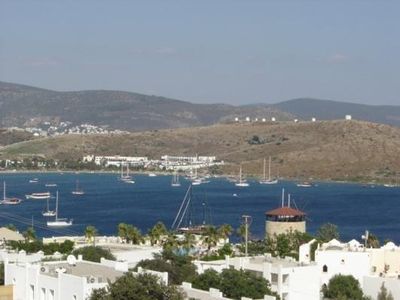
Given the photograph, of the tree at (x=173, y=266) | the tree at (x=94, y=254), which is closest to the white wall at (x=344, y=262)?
the tree at (x=173, y=266)

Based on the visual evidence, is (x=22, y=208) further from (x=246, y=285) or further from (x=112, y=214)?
(x=246, y=285)

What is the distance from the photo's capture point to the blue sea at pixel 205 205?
9638cm

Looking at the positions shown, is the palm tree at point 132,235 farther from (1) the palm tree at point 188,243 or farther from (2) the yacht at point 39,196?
(2) the yacht at point 39,196

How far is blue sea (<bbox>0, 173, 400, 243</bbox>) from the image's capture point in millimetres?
96375

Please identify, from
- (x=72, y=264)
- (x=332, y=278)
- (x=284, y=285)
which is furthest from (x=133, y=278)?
(x=332, y=278)

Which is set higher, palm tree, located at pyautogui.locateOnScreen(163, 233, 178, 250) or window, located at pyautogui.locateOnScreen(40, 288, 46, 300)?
window, located at pyautogui.locateOnScreen(40, 288, 46, 300)

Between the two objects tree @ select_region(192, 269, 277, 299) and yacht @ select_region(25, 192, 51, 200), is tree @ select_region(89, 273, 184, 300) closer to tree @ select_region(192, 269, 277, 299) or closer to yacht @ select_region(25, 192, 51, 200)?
tree @ select_region(192, 269, 277, 299)

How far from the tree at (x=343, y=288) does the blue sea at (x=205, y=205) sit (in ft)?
138

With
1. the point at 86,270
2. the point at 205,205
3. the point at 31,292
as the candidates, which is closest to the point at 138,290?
the point at 31,292

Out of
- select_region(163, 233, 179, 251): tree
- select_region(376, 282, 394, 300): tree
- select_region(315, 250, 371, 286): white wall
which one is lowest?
select_region(376, 282, 394, 300): tree

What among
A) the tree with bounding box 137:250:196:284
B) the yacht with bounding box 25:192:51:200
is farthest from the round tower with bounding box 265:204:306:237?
the yacht with bounding box 25:192:51:200

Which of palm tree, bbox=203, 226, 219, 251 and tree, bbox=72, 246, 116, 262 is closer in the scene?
tree, bbox=72, 246, 116, 262

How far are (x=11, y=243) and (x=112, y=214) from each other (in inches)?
2505

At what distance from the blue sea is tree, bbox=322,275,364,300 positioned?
42.1m
